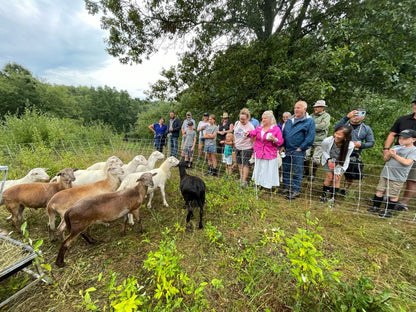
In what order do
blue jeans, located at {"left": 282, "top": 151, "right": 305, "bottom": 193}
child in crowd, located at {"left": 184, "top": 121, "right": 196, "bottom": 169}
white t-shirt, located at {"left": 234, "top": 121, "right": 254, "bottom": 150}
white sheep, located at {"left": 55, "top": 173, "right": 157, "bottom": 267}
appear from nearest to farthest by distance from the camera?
white sheep, located at {"left": 55, "top": 173, "right": 157, "bottom": 267} → blue jeans, located at {"left": 282, "top": 151, "right": 305, "bottom": 193} → white t-shirt, located at {"left": 234, "top": 121, "right": 254, "bottom": 150} → child in crowd, located at {"left": 184, "top": 121, "right": 196, "bottom": 169}

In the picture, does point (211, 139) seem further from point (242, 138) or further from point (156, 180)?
point (156, 180)

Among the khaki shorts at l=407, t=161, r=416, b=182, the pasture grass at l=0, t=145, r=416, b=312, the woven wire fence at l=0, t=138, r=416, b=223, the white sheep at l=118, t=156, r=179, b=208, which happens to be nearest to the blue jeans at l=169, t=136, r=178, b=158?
the woven wire fence at l=0, t=138, r=416, b=223

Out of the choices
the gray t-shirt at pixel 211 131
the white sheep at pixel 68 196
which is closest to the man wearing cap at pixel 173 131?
the gray t-shirt at pixel 211 131

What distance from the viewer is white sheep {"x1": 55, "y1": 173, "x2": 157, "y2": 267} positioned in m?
2.57

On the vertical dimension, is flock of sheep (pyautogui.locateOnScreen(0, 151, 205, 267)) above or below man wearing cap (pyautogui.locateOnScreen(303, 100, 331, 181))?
below

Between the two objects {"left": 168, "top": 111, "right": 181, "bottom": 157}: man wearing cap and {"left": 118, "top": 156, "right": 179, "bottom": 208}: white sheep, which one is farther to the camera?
{"left": 168, "top": 111, "right": 181, "bottom": 157}: man wearing cap

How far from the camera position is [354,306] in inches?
62.5

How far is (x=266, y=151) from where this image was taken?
4.33 meters

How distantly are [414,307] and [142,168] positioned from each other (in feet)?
18.4

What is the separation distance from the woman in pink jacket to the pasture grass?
51 centimetres

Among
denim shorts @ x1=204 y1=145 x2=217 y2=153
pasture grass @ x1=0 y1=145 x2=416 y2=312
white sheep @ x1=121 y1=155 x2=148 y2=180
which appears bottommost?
pasture grass @ x1=0 y1=145 x2=416 y2=312

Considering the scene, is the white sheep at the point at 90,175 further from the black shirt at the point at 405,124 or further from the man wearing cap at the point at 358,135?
the black shirt at the point at 405,124

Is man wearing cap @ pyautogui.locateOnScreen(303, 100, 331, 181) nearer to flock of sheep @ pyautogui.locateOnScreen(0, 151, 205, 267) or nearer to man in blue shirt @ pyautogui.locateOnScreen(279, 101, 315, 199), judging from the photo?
man in blue shirt @ pyautogui.locateOnScreen(279, 101, 315, 199)

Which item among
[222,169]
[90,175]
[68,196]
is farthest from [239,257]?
[222,169]
